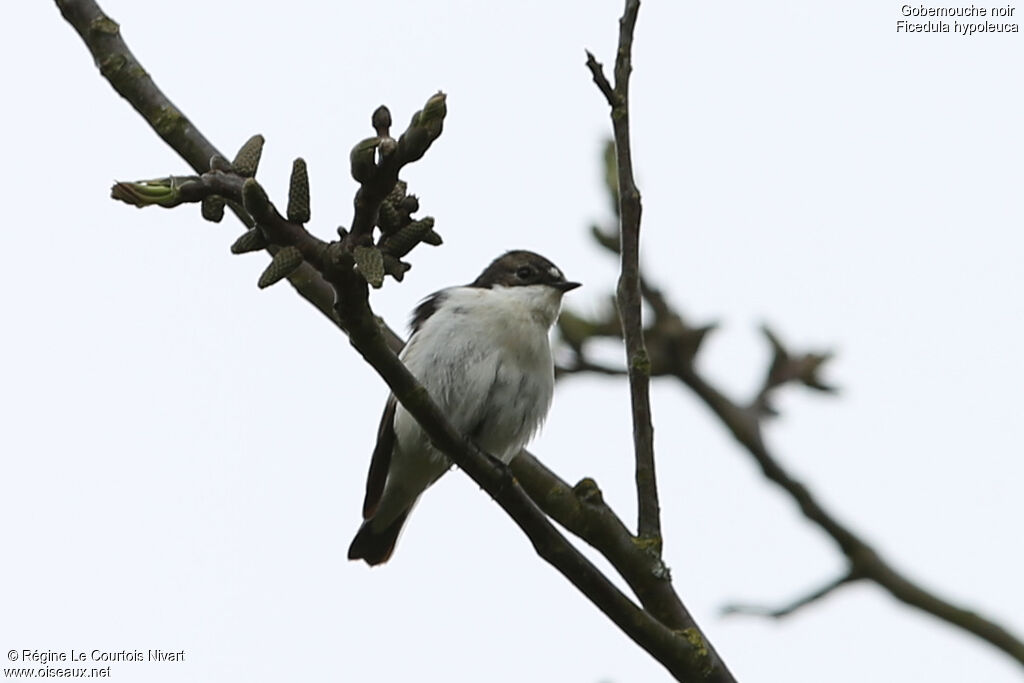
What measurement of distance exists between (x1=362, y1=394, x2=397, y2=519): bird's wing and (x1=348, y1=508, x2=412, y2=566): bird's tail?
370mm

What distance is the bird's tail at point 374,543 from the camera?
8.34m

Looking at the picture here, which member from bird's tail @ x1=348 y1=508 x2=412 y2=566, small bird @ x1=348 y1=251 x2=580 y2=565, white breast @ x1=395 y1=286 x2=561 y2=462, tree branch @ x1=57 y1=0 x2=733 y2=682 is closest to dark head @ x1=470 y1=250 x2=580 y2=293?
small bird @ x1=348 y1=251 x2=580 y2=565

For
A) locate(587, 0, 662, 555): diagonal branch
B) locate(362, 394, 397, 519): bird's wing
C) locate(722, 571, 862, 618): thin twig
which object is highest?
locate(362, 394, 397, 519): bird's wing

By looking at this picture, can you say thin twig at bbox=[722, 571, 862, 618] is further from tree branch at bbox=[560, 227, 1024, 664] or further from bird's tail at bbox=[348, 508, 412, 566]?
bird's tail at bbox=[348, 508, 412, 566]

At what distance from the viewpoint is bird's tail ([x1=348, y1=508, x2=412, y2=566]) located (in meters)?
8.34

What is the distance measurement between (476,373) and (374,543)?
1.77 meters

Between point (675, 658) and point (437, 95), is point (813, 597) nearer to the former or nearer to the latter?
point (675, 658)

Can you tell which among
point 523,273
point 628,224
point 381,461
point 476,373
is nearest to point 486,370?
point 476,373

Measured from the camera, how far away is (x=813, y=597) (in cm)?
446

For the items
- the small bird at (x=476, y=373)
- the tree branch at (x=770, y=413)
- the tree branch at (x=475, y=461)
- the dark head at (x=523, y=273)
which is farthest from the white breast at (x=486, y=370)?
the tree branch at (x=770, y=413)

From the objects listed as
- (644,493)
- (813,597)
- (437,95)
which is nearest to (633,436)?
(644,493)

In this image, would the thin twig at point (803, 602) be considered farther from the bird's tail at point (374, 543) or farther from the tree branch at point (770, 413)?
the bird's tail at point (374, 543)

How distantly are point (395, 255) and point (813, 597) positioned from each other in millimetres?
1881

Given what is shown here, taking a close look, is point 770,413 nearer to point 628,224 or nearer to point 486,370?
point 628,224
